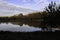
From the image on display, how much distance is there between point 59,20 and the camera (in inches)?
698

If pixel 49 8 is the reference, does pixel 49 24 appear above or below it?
below

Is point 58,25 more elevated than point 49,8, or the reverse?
point 49,8

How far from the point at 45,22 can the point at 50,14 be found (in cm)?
181

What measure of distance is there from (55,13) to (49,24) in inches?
93.5
